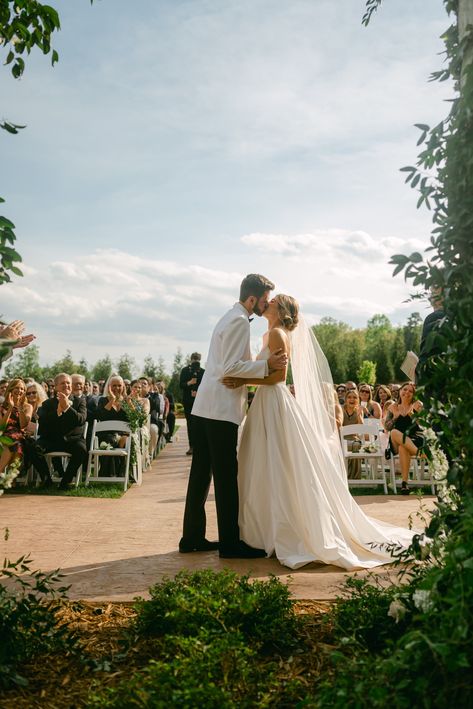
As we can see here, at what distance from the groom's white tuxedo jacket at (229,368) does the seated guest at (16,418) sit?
17.1 ft

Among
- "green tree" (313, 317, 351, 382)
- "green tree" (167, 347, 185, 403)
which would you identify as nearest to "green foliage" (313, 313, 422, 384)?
"green tree" (313, 317, 351, 382)

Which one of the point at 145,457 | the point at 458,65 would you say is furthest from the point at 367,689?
the point at 145,457

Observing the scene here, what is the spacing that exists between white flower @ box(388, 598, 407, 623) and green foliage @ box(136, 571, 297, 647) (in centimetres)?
61

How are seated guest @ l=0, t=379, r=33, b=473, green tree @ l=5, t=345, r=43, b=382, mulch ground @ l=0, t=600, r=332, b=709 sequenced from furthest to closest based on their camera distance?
green tree @ l=5, t=345, r=43, b=382 < seated guest @ l=0, t=379, r=33, b=473 < mulch ground @ l=0, t=600, r=332, b=709

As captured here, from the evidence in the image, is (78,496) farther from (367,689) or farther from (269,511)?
(367,689)

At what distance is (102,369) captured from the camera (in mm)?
46531

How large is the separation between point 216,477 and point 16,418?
6.11 meters

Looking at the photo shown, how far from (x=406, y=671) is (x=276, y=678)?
3.22ft

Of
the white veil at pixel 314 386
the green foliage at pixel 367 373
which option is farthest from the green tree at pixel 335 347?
the white veil at pixel 314 386

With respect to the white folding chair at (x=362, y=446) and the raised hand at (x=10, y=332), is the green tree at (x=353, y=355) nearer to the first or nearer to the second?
the white folding chair at (x=362, y=446)

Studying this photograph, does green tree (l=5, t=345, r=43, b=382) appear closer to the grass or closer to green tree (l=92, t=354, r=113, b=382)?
green tree (l=92, t=354, r=113, b=382)

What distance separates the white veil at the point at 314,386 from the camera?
6605mm

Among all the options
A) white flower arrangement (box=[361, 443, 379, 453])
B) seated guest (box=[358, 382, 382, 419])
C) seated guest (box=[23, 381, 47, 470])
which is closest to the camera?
seated guest (box=[23, 381, 47, 470])

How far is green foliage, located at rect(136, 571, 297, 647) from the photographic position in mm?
3436
